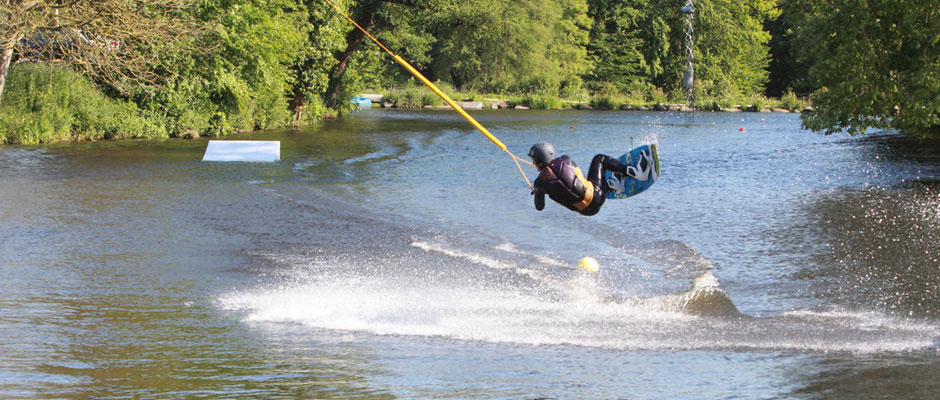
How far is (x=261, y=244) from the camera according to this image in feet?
43.3

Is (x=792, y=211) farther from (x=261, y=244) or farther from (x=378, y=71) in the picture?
(x=378, y=71)

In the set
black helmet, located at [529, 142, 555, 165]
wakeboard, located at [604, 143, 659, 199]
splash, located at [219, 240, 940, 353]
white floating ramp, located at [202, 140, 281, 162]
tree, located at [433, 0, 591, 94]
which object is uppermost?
tree, located at [433, 0, 591, 94]

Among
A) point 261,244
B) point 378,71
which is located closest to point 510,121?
point 378,71

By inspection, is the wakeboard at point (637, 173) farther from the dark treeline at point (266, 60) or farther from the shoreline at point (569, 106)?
the shoreline at point (569, 106)

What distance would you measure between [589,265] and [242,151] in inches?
629

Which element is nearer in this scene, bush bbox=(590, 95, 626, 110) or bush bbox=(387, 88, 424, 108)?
bush bbox=(387, 88, 424, 108)

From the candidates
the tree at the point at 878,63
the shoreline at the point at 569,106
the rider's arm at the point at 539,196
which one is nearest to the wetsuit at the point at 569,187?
the rider's arm at the point at 539,196

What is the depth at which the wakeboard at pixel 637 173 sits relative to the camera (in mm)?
10805

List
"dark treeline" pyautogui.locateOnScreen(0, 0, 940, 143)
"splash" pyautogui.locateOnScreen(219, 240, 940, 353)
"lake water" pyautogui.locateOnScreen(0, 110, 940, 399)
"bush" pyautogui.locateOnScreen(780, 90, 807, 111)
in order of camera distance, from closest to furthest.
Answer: "lake water" pyautogui.locateOnScreen(0, 110, 940, 399) < "splash" pyautogui.locateOnScreen(219, 240, 940, 353) < "dark treeline" pyautogui.locateOnScreen(0, 0, 940, 143) < "bush" pyautogui.locateOnScreen(780, 90, 807, 111)

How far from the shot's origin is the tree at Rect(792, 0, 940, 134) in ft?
57.5

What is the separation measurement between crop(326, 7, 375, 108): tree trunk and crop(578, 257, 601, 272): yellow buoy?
100 ft

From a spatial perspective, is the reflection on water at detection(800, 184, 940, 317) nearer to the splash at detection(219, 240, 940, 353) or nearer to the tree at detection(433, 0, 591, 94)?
the splash at detection(219, 240, 940, 353)

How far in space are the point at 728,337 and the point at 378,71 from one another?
4568 cm

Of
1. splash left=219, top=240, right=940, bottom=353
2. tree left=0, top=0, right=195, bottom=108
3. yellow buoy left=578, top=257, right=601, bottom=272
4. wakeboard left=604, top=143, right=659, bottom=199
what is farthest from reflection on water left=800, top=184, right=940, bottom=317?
tree left=0, top=0, right=195, bottom=108
